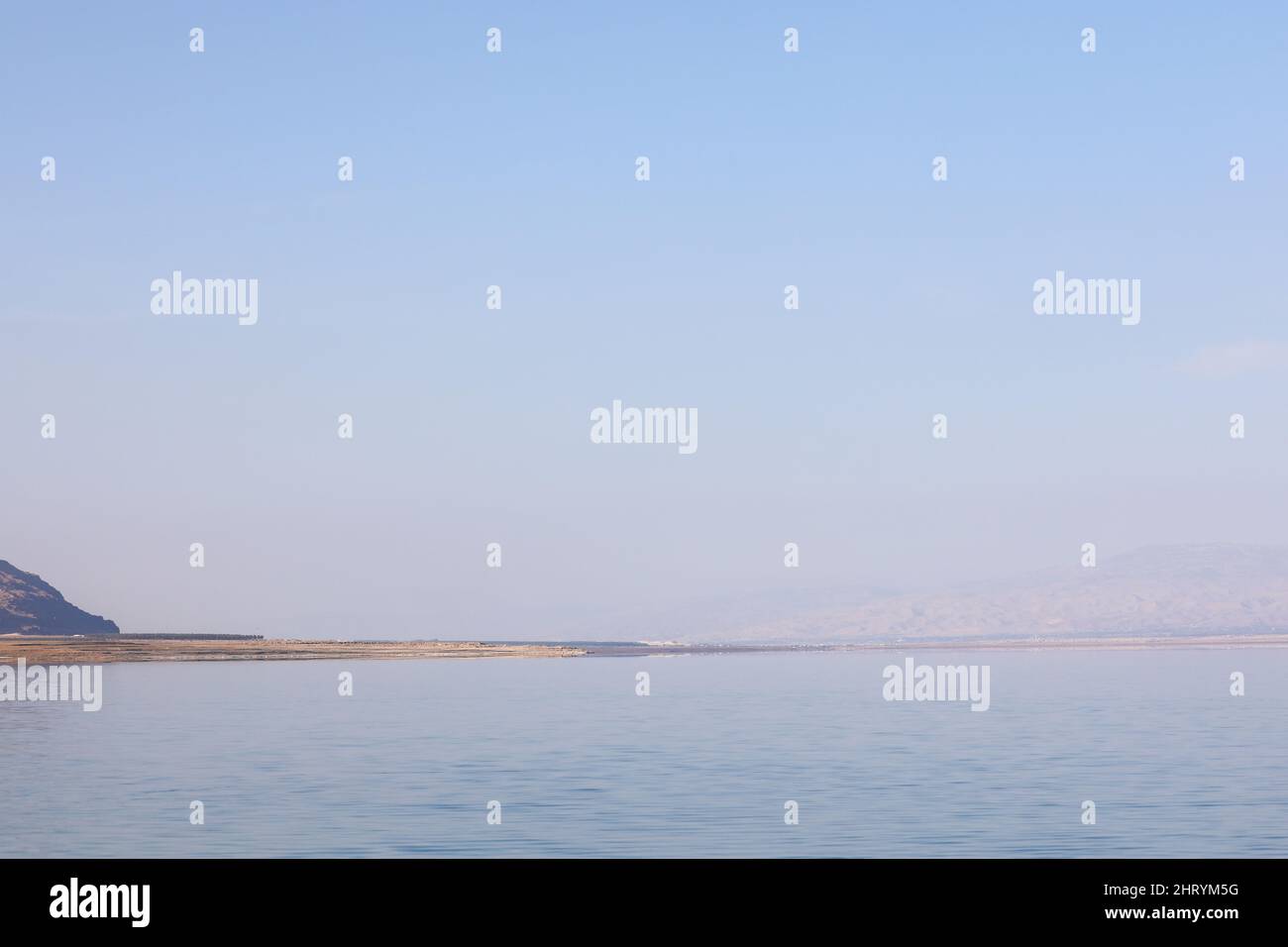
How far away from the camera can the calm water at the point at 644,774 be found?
39031 mm

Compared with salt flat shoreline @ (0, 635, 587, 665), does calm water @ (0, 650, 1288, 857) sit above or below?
below

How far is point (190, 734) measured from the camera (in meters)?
69.8

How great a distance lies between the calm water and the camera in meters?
39.0

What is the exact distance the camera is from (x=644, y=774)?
53188 mm

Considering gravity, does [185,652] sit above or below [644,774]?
above

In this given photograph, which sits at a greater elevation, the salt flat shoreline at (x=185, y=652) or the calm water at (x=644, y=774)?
the salt flat shoreline at (x=185, y=652)

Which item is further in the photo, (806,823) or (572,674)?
(572,674)

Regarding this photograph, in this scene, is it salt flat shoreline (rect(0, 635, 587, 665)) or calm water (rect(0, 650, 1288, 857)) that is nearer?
calm water (rect(0, 650, 1288, 857))

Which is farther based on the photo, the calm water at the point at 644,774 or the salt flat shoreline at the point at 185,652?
the salt flat shoreline at the point at 185,652

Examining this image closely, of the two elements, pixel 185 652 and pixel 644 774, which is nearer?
pixel 644 774
